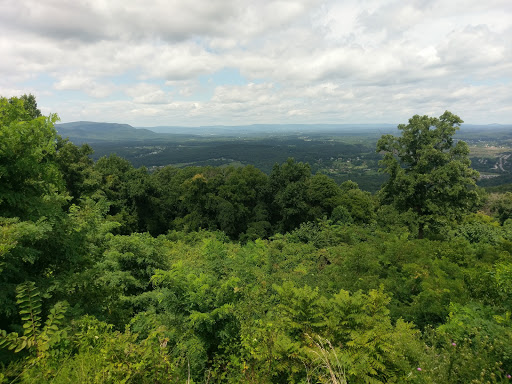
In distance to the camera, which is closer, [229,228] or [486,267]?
[486,267]

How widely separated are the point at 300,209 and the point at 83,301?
19.9 metres

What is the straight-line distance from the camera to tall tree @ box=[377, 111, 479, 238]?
1453cm

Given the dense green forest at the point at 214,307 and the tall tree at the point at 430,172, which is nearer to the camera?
the dense green forest at the point at 214,307

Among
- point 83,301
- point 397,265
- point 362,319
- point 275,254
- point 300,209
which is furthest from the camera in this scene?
point 300,209

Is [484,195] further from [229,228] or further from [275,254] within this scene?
[229,228]

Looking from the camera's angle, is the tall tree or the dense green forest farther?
the tall tree

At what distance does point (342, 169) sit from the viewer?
136875 mm

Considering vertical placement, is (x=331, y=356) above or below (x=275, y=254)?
above

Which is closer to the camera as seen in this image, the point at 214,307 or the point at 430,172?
the point at 214,307

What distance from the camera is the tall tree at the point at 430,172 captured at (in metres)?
14.5

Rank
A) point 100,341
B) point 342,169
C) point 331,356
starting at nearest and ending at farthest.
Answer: point 331,356 < point 100,341 < point 342,169

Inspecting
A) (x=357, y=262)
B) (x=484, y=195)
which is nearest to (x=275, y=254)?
(x=357, y=262)

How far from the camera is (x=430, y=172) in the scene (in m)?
15.3

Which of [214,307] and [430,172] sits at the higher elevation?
[430,172]
